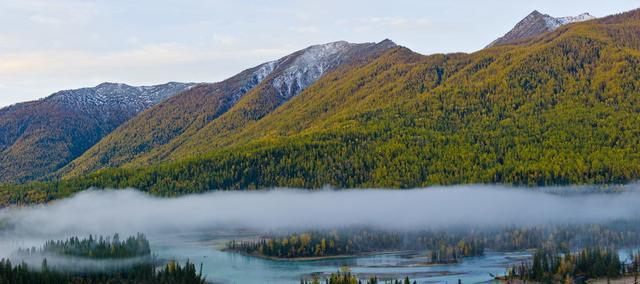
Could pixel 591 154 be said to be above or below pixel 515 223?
above

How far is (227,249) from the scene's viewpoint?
180 m

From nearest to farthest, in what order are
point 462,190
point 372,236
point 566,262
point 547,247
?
point 566,262 → point 547,247 → point 372,236 → point 462,190

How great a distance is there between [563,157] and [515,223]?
31154 millimetres

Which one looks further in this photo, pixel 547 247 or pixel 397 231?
pixel 397 231

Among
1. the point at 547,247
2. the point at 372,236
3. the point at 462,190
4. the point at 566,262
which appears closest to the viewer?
the point at 566,262

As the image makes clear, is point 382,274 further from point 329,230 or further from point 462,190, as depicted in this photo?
point 462,190

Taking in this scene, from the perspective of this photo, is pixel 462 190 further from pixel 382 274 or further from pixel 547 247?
pixel 382 274

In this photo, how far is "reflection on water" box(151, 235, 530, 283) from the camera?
142375 mm

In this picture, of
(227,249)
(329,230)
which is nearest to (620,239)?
(329,230)

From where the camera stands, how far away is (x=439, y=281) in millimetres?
136250

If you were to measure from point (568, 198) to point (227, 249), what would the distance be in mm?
70556

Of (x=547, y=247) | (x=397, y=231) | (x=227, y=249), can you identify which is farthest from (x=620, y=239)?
(x=227, y=249)

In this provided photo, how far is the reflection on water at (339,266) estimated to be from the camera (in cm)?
14238

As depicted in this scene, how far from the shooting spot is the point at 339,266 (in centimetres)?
15275
